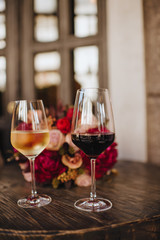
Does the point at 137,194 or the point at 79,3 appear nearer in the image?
the point at 137,194

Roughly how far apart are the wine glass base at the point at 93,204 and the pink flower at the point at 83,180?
0.53 feet

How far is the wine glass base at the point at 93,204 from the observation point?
0.72 m

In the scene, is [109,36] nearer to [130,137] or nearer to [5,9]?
[130,137]

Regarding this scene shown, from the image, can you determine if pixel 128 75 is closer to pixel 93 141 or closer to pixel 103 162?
pixel 103 162

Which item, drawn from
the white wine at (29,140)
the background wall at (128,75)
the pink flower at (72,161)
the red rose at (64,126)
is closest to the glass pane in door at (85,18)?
the background wall at (128,75)

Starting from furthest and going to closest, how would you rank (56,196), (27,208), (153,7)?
1. (153,7)
2. (56,196)
3. (27,208)

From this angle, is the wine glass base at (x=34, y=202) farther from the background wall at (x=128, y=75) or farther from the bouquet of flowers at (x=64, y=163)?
the background wall at (x=128, y=75)

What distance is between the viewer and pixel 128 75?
1.91m

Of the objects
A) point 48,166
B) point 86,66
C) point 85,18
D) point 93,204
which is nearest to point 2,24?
point 85,18

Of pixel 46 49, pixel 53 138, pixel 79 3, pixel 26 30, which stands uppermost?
pixel 79 3

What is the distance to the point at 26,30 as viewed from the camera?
261 cm

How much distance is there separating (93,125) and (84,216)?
251 mm

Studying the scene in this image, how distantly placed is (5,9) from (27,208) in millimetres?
2506

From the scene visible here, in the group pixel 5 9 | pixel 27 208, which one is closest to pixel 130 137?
pixel 27 208
